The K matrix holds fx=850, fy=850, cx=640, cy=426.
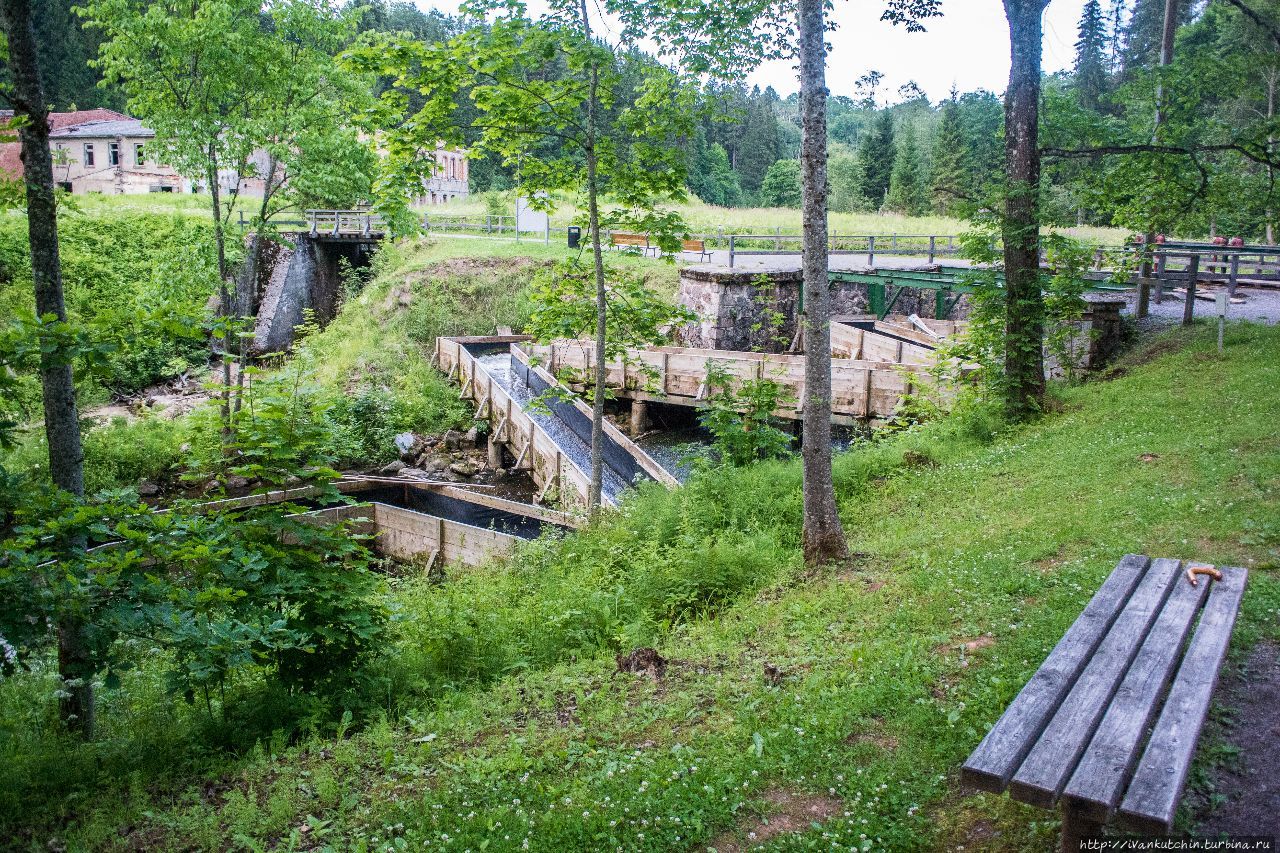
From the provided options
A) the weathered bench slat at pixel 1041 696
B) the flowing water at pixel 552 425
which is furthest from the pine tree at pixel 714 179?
the weathered bench slat at pixel 1041 696

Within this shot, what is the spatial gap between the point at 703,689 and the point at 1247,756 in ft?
9.83

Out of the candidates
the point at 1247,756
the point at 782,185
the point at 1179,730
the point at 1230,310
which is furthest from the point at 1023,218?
the point at 782,185

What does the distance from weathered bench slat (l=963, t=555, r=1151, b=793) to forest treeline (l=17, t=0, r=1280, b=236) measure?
6452 mm

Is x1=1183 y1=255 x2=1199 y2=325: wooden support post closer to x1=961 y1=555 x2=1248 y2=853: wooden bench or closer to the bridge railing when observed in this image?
x1=961 y1=555 x2=1248 y2=853: wooden bench

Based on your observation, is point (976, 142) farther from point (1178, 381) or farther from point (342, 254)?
point (1178, 381)

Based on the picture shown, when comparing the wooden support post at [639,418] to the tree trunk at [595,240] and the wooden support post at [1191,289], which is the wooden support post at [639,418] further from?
the wooden support post at [1191,289]

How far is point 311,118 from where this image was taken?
18.1 metres

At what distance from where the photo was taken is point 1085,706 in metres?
3.48

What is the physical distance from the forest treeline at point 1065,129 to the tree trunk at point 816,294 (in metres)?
1.96

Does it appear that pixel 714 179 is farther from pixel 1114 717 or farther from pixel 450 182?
pixel 1114 717

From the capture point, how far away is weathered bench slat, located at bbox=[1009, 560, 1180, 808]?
3.04 m

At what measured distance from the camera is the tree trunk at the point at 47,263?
5852mm

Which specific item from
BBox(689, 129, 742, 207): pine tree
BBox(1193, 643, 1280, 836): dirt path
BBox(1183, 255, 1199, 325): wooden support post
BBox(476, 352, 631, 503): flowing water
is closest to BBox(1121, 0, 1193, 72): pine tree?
BBox(689, 129, 742, 207): pine tree

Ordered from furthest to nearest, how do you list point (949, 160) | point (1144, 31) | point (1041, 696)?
point (1144, 31) < point (949, 160) < point (1041, 696)
